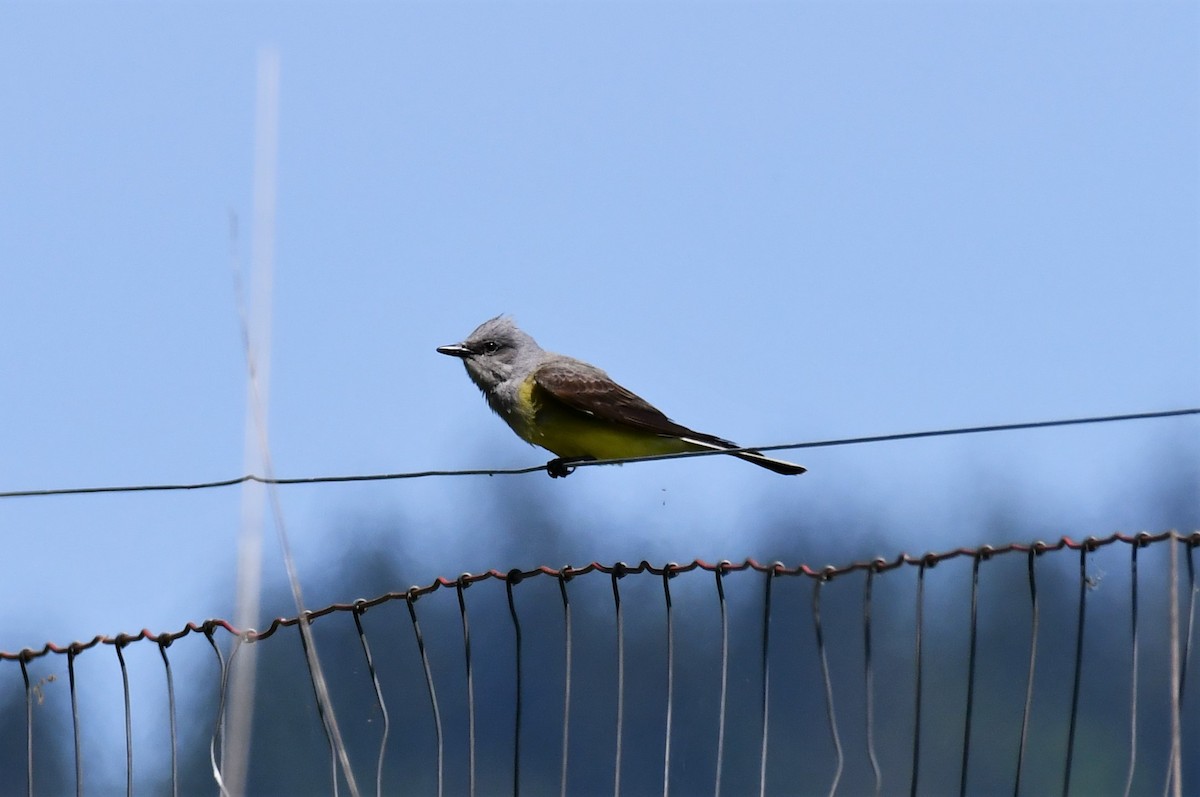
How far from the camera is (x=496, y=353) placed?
28.6ft

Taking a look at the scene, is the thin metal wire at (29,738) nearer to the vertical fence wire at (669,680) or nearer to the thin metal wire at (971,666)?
the vertical fence wire at (669,680)

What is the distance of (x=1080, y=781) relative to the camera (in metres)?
29.2

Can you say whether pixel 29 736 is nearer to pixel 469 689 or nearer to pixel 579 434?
pixel 469 689

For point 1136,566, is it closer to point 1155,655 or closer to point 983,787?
point 983,787

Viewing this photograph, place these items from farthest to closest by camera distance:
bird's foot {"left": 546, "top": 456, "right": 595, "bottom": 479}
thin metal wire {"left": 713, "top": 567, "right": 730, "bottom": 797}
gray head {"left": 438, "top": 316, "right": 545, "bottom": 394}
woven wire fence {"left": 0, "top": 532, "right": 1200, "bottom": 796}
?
woven wire fence {"left": 0, "top": 532, "right": 1200, "bottom": 796}
gray head {"left": 438, "top": 316, "right": 545, "bottom": 394}
bird's foot {"left": 546, "top": 456, "right": 595, "bottom": 479}
thin metal wire {"left": 713, "top": 567, "right": 730, "bottom": 797}

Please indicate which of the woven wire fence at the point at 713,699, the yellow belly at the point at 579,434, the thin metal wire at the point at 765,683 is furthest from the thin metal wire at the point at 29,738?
the woven wire fence at the point at 713,699

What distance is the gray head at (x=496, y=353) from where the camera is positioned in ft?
28.1

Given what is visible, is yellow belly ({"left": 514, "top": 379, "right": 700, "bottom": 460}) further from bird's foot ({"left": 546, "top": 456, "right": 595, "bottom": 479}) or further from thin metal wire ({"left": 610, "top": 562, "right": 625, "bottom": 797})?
thin metal wire ({"left": 610, "top": 562, "right": 625, "bottom": 797})

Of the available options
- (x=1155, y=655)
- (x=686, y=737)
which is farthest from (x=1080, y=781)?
(x=686, y=737)

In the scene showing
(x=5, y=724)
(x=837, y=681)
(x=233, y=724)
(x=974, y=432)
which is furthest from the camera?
(x=837, y=681)

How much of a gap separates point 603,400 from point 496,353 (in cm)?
78

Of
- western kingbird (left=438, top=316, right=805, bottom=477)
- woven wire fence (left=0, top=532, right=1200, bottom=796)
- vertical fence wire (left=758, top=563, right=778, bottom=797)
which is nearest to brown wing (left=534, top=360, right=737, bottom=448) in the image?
western kingbird (left=438, top=316, right=805, bottom=477)

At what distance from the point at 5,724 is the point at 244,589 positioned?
73.0 feet

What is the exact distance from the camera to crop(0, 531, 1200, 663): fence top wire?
425 cm
